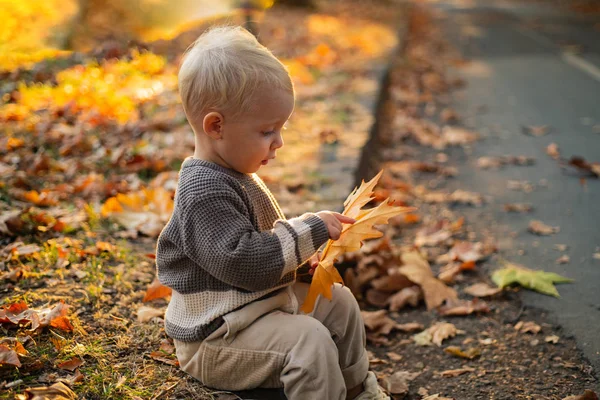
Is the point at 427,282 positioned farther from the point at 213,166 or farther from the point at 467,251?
the point at 213,166

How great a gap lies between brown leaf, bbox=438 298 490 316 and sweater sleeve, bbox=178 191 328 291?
1290mm

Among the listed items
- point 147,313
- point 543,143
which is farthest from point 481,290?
point 543,143

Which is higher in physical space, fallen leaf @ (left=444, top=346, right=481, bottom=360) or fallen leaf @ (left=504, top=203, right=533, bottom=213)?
fallen leaf @ (left=444, top=346, right=481, bottom=360)

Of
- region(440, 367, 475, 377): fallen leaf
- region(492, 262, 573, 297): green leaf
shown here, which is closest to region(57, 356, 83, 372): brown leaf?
region(440, 367, 475, 377): fallen leaf

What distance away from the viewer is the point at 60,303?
96.0 inches

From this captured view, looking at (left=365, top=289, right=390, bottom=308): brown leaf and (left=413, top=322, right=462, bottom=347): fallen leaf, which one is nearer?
(left=413, top=322, right=462, bottom=347): fallen leaf

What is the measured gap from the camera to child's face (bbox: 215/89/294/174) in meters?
1.97

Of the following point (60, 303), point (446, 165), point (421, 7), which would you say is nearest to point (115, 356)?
point (60, 303)

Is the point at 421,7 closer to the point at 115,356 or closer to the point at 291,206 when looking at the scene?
the point at 291,206

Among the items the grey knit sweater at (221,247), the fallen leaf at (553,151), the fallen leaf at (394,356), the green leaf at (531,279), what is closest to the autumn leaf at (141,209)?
the grey knit sweater at (221,247)

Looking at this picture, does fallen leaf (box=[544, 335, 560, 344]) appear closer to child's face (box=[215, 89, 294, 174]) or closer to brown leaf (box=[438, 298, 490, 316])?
brown leaf (box=[438, 298, 490, 316])

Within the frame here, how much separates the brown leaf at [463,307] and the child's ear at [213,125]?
63.5 inches

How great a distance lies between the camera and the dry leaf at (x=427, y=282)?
3.13m

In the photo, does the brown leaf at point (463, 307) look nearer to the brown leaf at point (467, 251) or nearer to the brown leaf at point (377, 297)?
the brown leaf at point (377, 297)
